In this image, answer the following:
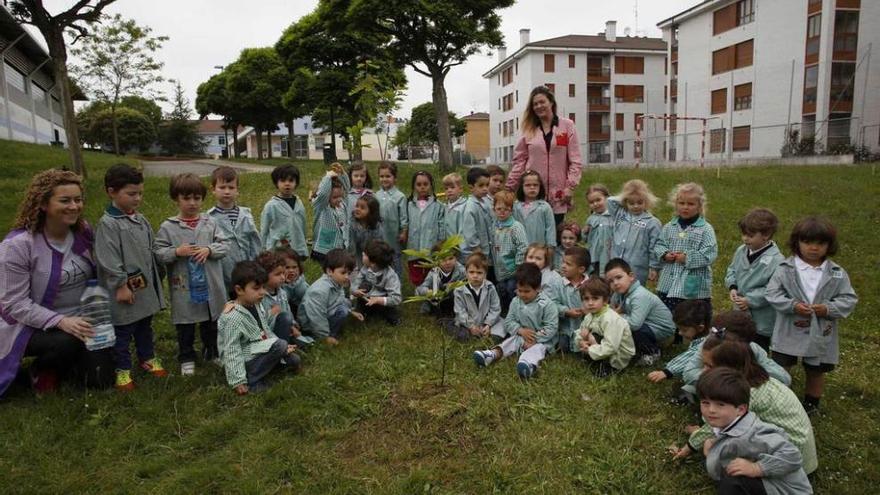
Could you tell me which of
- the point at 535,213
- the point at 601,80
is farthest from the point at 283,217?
the point at 601,80

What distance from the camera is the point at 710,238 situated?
4867 millimetres

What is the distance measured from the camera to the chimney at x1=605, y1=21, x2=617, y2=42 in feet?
165

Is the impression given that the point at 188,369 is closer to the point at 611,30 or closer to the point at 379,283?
the point at 379,283

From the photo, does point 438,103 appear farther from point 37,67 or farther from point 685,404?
point 37,67

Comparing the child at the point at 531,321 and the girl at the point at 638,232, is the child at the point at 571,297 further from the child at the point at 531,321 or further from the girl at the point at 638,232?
the girl at the point at 638,232

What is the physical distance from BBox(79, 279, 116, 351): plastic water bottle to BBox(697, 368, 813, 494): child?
409cm

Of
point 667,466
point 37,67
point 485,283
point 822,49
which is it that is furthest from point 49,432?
point 37,67

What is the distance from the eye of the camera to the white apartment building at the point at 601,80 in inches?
1898

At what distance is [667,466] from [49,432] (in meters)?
4.04

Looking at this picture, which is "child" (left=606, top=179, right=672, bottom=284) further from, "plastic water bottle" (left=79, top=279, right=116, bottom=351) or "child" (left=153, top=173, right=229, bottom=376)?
"plastic water bottle" (left=79, top=279, right=116, bottom=351)

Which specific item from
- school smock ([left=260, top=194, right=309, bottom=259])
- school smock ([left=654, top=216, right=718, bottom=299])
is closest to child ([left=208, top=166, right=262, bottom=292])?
school smock ([left=260, top=194, right=309, bottom=259])

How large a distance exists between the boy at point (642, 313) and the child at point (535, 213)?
1.15 metres

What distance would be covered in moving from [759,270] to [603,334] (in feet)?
4.33

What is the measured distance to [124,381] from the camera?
4.32 metres
